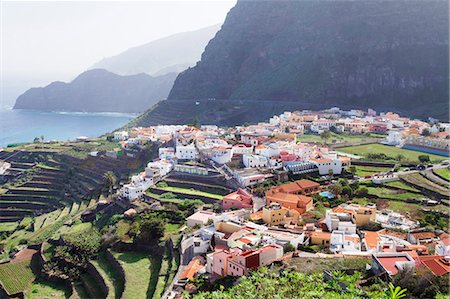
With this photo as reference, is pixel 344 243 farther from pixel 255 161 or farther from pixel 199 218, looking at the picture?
pixel 255 161

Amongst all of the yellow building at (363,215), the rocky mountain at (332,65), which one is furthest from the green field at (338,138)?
the rocky mountain at (332,65)

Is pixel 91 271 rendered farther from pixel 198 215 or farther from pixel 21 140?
pixel 21 140

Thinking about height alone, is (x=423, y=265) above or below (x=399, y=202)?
above

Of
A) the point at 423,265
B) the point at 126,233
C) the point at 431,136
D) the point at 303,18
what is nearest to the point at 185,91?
the point at 303,18

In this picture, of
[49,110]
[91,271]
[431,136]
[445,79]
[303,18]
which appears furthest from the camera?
[49,110]

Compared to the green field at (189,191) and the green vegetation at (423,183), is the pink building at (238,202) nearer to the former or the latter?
the green field at (189,191)

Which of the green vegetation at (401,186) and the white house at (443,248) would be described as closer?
the white house at (443,248)
